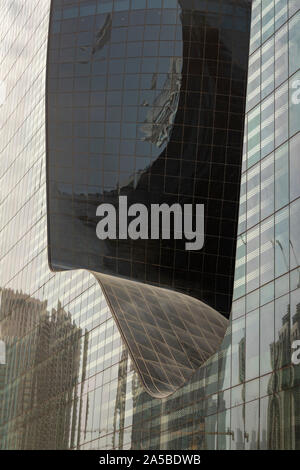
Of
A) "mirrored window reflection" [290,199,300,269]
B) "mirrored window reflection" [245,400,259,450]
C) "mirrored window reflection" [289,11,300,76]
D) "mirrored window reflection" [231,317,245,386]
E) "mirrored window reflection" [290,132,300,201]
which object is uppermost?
"mirrored window reflection" [289,11,300,76]

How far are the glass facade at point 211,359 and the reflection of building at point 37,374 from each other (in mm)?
91

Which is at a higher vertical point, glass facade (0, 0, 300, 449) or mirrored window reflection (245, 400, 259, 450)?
glass facade (0, 0, 300, 449)

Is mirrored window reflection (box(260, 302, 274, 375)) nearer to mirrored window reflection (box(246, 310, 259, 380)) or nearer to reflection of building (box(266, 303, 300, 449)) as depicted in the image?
reflection of building (box(266, 303, 300, 449))

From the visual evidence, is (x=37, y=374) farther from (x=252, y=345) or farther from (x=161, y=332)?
(x=252, y=345)

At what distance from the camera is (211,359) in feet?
115

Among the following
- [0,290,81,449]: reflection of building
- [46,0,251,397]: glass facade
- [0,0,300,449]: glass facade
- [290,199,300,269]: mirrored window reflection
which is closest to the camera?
[290,199,300,269]: mirrored window reflection

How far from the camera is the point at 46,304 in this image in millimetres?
51938

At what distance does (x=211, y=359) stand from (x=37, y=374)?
19.2 m

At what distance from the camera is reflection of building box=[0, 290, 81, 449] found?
45969mm

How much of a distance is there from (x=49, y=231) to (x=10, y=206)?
10576 millimetres

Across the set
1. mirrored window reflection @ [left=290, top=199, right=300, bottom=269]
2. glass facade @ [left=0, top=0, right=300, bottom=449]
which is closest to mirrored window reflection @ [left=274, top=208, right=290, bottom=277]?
glass facade @ [left=0, top=0, right=300, bottom=449]

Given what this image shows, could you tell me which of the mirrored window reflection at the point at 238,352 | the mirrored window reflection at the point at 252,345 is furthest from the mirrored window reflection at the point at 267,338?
the mirrored window reflection at the point at 238,352

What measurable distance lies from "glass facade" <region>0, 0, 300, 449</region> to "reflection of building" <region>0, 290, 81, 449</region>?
0.09m
